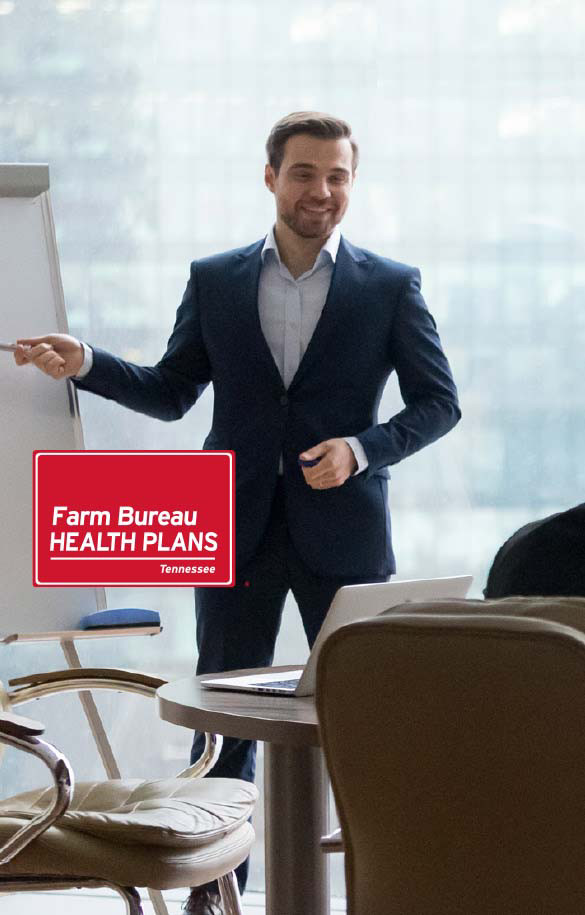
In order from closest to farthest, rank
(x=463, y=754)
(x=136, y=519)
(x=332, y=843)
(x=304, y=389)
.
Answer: (x=463, y=754) < (x=332, y=843) < (x=304, y=389) < (x=136, y=519)

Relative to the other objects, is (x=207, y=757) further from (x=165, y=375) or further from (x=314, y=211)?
(x=314, y=211)

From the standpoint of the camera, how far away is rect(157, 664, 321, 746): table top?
1398 millimetres

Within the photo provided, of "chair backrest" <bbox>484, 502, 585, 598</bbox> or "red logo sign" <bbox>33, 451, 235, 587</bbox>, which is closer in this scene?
"chair backrest" <bbox>484, 502, 585, 598</bbox>

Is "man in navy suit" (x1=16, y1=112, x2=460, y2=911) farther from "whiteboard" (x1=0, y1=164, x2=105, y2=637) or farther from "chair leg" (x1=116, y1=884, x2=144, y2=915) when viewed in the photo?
"chair leg" (x1=116, y1=884, x2=144, y2=915)

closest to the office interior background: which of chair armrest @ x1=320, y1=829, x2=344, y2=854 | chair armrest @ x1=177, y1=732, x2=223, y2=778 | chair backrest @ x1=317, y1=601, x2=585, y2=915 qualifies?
chair armrest @ x1=177, y1=732, x2=223, y2=778

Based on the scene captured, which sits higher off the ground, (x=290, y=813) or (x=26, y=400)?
(x=26, y=400)

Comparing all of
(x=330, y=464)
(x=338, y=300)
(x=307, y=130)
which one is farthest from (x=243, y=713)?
(x=307, y=130)

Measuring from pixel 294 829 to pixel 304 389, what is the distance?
1.21 meters

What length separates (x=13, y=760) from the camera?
11.5ft

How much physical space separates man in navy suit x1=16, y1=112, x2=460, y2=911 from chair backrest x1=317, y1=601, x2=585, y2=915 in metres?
1.49

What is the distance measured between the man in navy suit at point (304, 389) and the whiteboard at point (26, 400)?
3.2 inches

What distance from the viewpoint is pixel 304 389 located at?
2703 mm

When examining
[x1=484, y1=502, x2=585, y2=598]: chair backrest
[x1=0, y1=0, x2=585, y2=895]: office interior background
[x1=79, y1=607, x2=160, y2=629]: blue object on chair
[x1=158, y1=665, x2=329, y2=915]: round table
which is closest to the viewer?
[x1=484, y1=502, x2=585, y2=598]: chair backrest

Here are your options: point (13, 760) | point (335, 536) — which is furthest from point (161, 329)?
point (13, 760)
